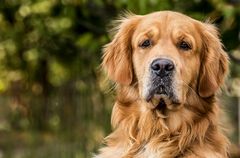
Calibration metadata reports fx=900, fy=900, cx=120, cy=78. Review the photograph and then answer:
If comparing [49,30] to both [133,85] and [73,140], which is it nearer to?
[73,140]

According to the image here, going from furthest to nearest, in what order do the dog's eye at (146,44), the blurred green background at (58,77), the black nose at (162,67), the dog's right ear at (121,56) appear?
the blurred green background at (58,77) → the dog's right ear at (121,56) → the dog's eye at (146,44) → the black nose at (162,67)

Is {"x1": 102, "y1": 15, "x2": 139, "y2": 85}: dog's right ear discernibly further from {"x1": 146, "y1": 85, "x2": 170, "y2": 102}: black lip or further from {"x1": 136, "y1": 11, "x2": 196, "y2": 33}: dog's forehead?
{"x1": 146, "y1": 85, "x2": 170, "y2": 102}: black lip

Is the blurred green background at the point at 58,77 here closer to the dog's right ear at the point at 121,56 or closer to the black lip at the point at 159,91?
the dog's right ear at the point at 121,56

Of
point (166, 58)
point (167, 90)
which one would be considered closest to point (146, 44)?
point (166, 58)

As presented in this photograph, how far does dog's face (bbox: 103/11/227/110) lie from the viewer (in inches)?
287

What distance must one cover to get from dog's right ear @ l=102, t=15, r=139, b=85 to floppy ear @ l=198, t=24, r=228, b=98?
61 cm

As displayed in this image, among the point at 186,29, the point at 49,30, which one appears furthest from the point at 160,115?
the point at 49,30

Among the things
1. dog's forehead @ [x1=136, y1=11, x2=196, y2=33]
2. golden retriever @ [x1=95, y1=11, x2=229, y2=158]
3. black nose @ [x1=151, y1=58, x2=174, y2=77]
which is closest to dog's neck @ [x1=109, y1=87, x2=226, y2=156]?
golden retriever @ [x1=95, y1=11, x2=229, y2=158]

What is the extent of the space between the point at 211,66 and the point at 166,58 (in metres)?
0.57

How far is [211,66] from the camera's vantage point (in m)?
7.62

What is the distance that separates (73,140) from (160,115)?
682 cm

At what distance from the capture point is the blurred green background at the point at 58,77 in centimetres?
1221

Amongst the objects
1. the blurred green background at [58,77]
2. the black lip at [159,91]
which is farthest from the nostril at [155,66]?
the blurred green background at [58,77]

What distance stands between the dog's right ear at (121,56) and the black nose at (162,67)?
0.46 m
